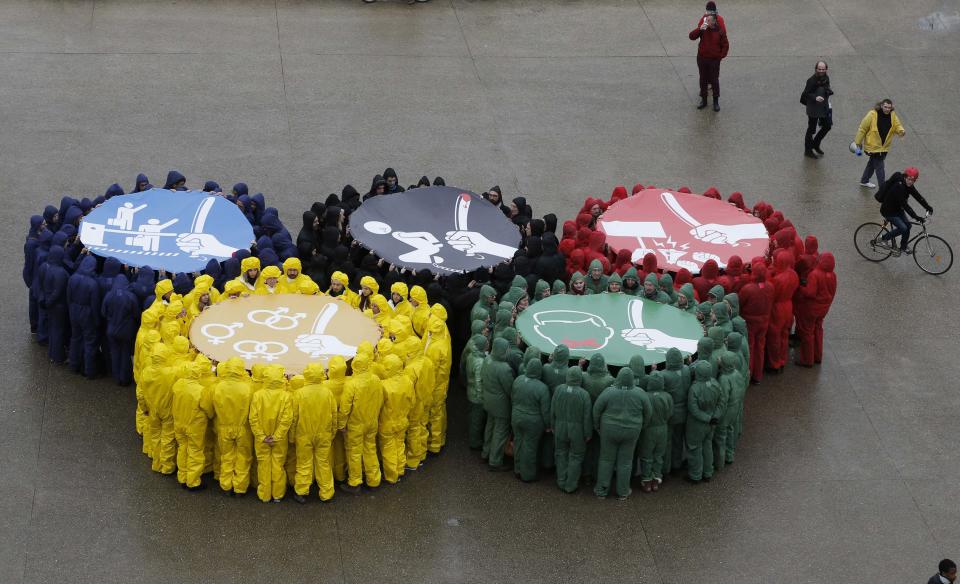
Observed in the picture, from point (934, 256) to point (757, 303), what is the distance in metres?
4.41

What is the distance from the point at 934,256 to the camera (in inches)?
850

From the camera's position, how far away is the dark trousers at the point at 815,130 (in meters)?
24.2

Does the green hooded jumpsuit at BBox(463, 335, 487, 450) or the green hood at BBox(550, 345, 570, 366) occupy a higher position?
the green hood at BBox(550, 345, 570, 366)

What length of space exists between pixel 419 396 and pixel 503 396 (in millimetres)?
872

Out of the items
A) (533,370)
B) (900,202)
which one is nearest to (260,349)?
(533,370)

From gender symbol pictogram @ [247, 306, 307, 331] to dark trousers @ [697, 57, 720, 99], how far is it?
10.0 metres

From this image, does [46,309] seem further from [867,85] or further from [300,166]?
[867,85]

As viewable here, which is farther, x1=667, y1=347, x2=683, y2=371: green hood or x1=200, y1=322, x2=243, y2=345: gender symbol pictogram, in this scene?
x1=200, y1=322, x2=243, y2=345: gender symbol pictogram

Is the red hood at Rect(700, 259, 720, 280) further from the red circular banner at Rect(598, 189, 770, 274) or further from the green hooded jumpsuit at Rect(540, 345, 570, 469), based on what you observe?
the green hooded jumpsuit at Rect(540, 345, 570, 469)

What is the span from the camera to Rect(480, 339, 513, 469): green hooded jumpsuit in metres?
16.6

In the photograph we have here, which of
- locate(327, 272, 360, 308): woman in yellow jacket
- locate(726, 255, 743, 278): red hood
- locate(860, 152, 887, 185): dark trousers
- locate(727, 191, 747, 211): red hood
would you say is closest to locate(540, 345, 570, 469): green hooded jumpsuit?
locate(327, 272, 360, 308): woman in yellow jacket

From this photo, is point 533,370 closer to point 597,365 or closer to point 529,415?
point 529,415

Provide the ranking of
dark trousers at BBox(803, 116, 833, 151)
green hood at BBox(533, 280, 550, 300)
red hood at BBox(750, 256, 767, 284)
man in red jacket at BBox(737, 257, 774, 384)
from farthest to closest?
dark trousers at BBox(803, 116, 833, 151)
red hood at BBox(750, 256, 767, 284)
man in red jacket at BBox(737, 257, 774, 384)
green hood at BBox(533, 280, 550, 300)

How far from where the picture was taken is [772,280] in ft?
61.3
